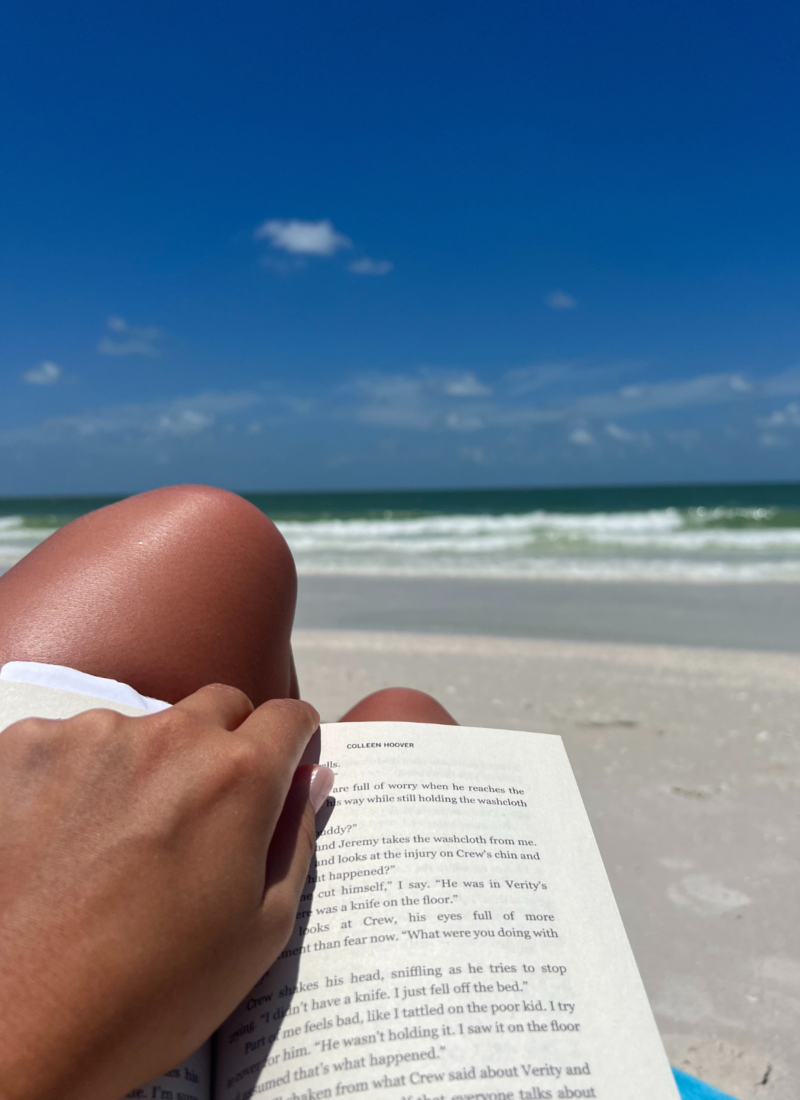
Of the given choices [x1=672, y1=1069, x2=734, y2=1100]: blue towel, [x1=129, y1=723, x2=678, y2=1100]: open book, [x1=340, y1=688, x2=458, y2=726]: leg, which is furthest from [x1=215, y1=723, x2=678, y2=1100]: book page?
[x1=672, y1=1069, x2=734, y2=1100]: blue towel

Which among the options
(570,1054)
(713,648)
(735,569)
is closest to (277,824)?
(570,1054)

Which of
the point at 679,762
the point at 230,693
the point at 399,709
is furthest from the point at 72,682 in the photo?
the point at 679,762

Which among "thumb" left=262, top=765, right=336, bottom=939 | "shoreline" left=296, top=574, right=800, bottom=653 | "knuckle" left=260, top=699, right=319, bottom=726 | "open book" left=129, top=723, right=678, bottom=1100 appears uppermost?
"knuckle" left=260, top=699, right=319, bottom=726

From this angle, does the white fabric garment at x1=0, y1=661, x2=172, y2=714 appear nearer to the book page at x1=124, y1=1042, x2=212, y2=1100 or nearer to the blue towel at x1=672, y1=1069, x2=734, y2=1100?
the book page at x1=124, y1=1042, x2=212, y2=1100

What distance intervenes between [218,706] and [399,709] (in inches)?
15.7

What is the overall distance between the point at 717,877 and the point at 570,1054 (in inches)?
45.2

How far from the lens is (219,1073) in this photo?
17.0 inches

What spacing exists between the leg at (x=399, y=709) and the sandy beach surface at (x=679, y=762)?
0.62 metres

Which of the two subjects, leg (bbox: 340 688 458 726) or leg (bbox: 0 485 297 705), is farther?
leg (bbox: 340 688 458 726)

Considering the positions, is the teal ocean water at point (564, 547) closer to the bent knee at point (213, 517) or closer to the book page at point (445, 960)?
the bent knee at point (213, 517)

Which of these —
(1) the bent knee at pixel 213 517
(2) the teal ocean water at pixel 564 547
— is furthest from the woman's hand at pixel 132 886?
(2) the teal ocean water at pixel 564 547

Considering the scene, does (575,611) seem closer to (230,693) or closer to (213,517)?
Answer: (213,517)

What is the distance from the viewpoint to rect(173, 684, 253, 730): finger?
45 centimetres

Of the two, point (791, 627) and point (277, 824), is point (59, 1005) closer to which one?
point (277, 824)
